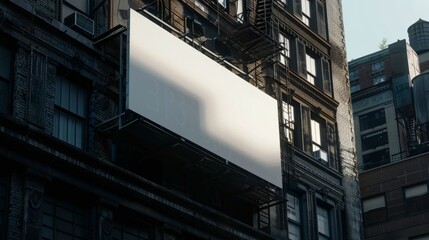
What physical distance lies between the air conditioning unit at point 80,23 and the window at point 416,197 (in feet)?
125

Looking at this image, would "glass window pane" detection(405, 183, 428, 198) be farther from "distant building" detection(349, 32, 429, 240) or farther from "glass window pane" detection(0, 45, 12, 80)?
"glass window pane" detection(0, 45, 12, 80)

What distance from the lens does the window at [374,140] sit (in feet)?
334

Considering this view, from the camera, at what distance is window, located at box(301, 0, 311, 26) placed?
50.3 meters

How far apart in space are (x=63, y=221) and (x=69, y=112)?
4.12 m

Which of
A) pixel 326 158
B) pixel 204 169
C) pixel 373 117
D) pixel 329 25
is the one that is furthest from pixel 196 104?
pixel 373 117

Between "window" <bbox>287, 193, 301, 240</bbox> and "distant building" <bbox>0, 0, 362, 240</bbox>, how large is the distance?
93 millimetres

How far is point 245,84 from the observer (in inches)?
1550

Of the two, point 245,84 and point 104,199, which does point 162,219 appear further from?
point 245,84

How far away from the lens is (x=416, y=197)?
6812 cm

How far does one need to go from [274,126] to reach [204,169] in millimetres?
4911

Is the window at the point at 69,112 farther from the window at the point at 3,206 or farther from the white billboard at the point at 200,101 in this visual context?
the window at the point at 3,206

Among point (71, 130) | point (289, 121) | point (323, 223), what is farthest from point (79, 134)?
point (323, 223)

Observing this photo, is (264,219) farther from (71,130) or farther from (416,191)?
(416,191)

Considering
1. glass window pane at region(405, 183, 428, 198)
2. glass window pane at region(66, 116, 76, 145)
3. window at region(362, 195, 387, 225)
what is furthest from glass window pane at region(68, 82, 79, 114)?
window at region(362, 195, 387, 225)
